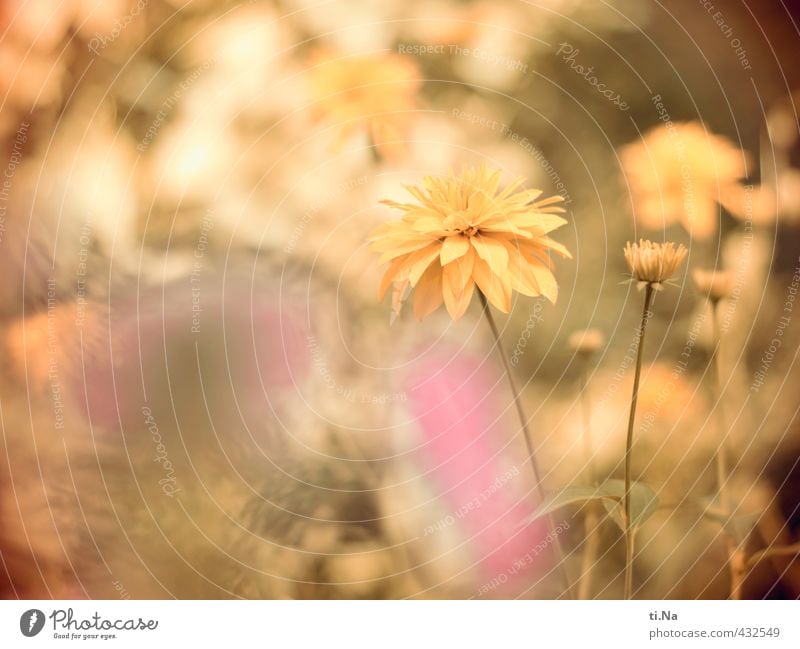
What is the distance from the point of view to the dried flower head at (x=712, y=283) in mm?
563

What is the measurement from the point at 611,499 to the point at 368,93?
1.28 feet

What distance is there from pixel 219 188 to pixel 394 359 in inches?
8.0

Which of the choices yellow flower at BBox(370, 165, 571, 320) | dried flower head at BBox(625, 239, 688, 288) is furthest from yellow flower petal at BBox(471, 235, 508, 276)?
dried flower head at BBox(625, 239, 688, 288)

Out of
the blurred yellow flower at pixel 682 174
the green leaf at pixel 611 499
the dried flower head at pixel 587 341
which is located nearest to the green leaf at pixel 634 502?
the green leaf at pixel 611 499

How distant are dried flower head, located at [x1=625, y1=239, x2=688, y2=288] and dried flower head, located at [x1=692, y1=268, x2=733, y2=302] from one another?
0.07ft

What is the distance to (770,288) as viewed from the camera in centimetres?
57

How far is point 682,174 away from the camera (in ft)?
1.86

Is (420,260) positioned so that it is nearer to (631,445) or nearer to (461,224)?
(461,224)

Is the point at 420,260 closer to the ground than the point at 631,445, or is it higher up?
higher up

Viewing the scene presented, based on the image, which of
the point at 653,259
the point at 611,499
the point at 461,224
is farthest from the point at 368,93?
the point at 611,499
